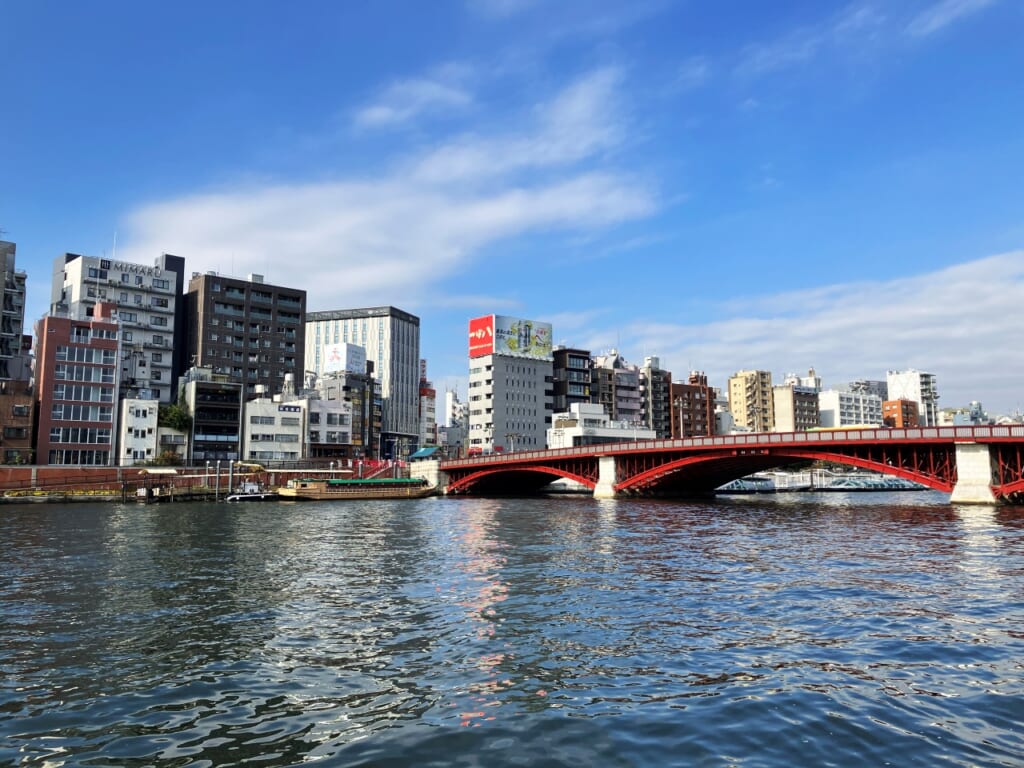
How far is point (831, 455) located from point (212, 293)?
441ft

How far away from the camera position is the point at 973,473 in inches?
3068

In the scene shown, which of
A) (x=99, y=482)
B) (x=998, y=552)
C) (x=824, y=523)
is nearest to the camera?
(x=998, y=552)

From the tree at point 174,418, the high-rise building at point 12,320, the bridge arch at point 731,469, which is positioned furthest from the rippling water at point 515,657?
the high-rise building at point 12,320

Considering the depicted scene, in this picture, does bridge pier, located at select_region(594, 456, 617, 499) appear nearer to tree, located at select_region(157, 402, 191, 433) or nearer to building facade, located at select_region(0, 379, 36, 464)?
tree, located at select_region(157, 402, 191, 433)

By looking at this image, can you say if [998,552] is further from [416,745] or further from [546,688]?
[416,745]

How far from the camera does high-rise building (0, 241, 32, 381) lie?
5389 inches

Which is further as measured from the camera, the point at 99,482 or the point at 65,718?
the point at 99,482

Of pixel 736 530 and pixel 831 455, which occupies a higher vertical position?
pixel 831 455

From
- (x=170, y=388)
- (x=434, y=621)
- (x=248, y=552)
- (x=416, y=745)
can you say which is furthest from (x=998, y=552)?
(x=170, y=388)

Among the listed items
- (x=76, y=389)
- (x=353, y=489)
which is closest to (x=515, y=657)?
(x=353, y=489)

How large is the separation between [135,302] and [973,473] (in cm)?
15160

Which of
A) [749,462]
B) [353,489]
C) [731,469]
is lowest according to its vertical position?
[353,489]

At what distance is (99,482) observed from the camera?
110750 mm

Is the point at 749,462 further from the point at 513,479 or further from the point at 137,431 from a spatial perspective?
the point at 137,431
